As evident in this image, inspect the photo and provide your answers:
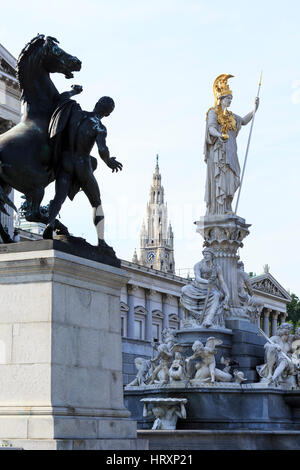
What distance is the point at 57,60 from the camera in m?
12.0

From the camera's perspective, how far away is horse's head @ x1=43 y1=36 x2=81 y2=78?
39.3 feet

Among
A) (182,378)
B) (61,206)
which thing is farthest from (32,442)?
(182,378)

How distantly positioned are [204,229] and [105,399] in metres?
14.9

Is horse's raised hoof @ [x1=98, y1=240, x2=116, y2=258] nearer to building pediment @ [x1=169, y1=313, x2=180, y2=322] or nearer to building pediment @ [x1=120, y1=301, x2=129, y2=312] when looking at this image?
building pediment @ [x1=120, y1=301, x2=129, y2=312]

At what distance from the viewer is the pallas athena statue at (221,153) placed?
85.6ft

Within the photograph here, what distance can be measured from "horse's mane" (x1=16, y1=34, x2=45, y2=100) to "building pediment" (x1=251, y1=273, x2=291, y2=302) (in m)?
107

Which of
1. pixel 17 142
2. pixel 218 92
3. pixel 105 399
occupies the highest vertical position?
pixel 218 92

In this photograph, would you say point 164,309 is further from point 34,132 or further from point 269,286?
point 34,132

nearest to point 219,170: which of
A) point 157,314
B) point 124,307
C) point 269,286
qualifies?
point 124,307

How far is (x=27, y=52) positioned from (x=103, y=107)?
1266 millimetres

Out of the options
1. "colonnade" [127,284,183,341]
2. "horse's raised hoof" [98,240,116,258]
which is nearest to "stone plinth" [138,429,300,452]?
"horse's raised hoof" [98,240,116,258]

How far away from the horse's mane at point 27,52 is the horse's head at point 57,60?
5.0 inches
